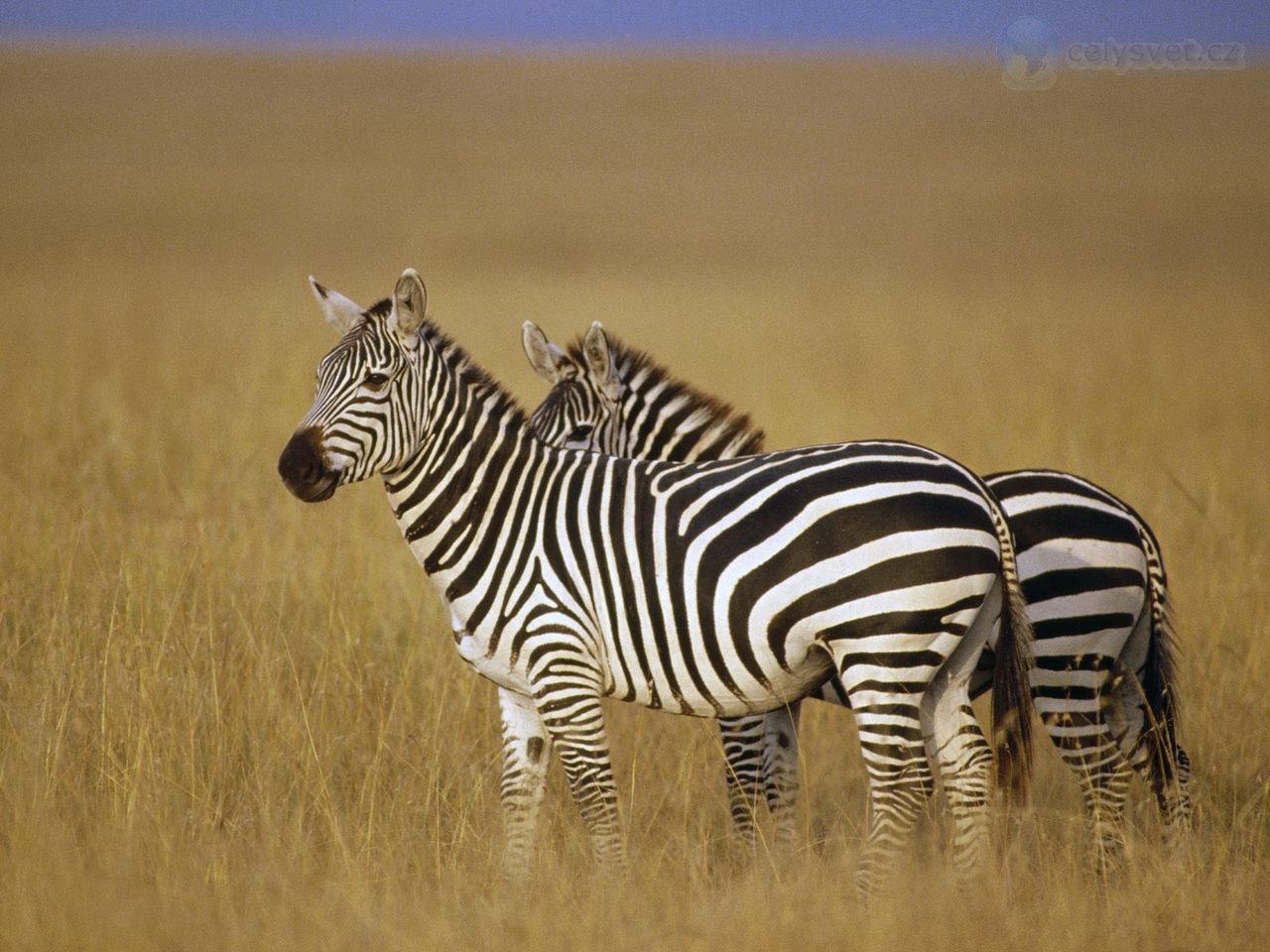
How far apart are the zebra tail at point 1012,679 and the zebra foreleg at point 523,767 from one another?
65.7 inches

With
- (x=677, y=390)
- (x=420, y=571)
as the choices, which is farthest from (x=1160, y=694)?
(x=420, y=571)

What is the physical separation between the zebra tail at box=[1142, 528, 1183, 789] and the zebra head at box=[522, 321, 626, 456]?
7.88ft

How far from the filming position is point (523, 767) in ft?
15.5

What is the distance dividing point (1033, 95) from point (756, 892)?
225ft

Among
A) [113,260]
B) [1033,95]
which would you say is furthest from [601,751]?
[1033,95]

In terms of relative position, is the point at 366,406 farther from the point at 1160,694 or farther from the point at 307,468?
the point at 1160,694

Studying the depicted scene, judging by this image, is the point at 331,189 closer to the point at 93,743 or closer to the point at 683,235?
the point at 683,235

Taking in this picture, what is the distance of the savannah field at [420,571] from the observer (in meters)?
4.10

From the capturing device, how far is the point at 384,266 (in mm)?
34844

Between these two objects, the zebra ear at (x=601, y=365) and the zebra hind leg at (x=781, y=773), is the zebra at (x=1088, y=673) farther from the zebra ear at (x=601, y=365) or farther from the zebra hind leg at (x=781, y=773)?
the zebra ear at (x=601, y=365)

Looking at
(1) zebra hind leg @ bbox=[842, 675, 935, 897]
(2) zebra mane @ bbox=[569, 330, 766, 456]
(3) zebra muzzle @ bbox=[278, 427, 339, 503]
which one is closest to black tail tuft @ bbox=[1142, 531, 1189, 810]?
(1) zebra hind leg @ bbox=[842, 675, 935, 897]

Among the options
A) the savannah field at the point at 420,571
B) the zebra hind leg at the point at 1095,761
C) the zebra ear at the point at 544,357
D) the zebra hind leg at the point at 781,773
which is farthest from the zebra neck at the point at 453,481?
the zebra hind leg at the point at 1095,761

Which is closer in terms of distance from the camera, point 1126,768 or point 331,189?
Answer: point 1126,768

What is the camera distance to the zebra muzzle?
14.0 ft
